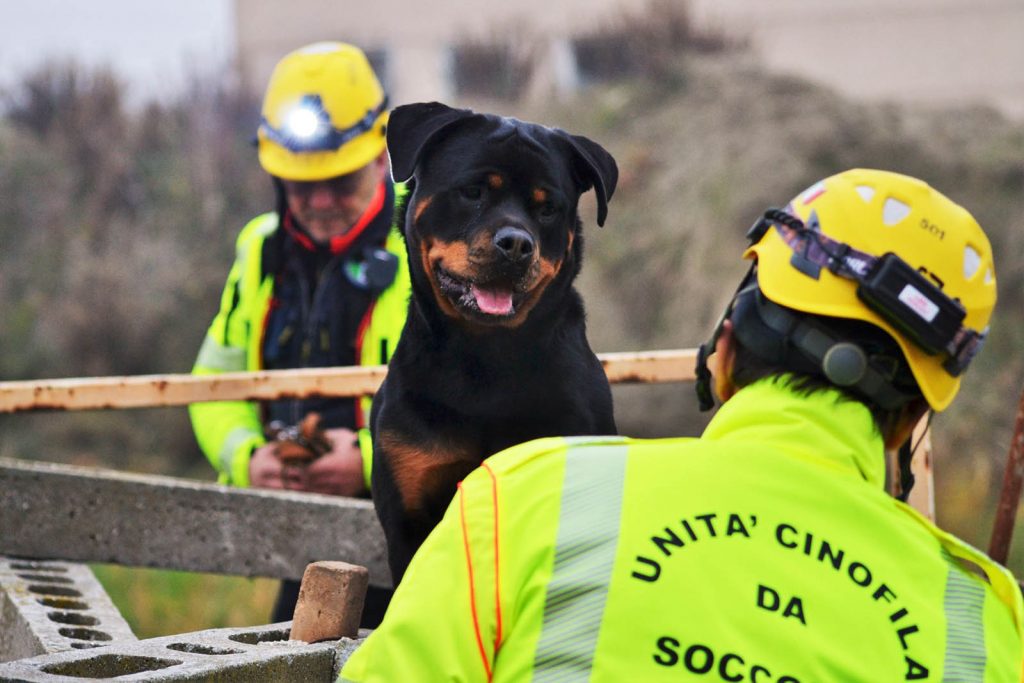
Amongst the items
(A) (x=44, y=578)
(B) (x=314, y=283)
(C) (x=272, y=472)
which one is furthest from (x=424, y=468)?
(B) (x=314, y=283)

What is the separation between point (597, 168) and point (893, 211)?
1.35 meters

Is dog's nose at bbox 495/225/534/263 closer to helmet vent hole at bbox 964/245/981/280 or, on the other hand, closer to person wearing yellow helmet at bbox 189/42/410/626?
helmet vent hole at bbox 964/245/981/280

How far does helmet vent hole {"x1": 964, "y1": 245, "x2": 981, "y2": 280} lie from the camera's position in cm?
200

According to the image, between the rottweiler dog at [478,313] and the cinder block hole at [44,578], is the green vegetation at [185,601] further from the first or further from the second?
the rottweiler dog at [478,313]

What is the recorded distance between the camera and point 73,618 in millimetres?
3564

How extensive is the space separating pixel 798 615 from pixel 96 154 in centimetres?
1469

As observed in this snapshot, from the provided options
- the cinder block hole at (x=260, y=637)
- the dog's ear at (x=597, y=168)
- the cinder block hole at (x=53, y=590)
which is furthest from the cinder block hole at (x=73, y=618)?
the dog's ear at (x=597, y=168)

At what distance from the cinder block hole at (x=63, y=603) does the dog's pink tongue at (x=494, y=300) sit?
142cm

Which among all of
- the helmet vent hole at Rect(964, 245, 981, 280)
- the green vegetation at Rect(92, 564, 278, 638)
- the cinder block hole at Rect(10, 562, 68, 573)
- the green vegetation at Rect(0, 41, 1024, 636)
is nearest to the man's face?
the cinder block hole at Rect(10, 562, 68, 573)

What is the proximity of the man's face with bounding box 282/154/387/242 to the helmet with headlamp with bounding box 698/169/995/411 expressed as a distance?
118 inches

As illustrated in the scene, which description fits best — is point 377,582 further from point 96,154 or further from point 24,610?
point 96,154

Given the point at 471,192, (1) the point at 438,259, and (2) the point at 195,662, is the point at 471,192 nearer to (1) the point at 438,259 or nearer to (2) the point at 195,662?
(1) the point at 438,259

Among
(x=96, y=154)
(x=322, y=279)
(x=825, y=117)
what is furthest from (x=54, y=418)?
(x=322, y=279)

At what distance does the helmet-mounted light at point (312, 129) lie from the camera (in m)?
4.99
